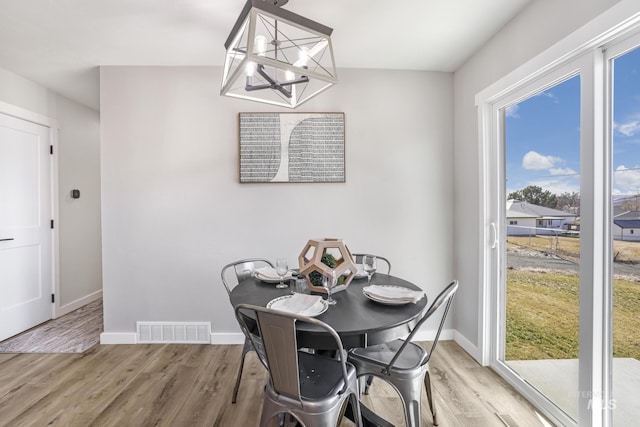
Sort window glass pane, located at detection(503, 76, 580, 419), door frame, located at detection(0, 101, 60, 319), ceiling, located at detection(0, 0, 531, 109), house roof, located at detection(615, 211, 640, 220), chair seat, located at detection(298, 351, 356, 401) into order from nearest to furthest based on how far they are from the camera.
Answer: chair seat, located at detection(298, 351, 356, 401), house roof, located at detection(615, 211, 640, 220), window glass pane, located at detection(503, 76, 580, 419), ceiling, located at detection(0, 0, 531, 109), door frame, located at detection(0, 101, 60, 319)

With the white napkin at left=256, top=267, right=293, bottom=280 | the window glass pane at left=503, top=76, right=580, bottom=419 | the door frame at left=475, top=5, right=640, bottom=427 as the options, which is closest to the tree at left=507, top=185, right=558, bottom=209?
the window glass pane at left=503, top=76, right=580, bottom=419

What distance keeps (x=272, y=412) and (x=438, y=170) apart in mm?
2387

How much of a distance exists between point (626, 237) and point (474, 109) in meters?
1.46

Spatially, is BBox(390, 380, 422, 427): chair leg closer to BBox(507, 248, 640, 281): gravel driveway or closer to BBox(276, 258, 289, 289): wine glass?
BBox(276, 258, 289, 289): wine glass

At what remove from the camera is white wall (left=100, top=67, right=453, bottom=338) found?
9.07 ft

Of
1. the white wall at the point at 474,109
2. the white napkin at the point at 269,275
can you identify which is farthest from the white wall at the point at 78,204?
the white wall at the point at 474,109

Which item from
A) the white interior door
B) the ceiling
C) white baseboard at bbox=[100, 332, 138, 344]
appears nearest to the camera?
the ceiling

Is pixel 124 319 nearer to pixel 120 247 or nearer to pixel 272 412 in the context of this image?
pixel 120 247

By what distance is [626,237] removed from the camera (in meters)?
1.45

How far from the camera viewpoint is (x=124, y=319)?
109 inches

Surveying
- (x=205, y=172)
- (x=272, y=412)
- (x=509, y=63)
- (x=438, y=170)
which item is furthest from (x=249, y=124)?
(x=272, y=412)

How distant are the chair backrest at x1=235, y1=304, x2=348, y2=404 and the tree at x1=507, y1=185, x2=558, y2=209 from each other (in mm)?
1610

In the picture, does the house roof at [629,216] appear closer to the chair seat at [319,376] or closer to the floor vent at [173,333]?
the chair seat at [319,376]

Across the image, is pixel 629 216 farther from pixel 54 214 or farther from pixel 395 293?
pixel 54 214
